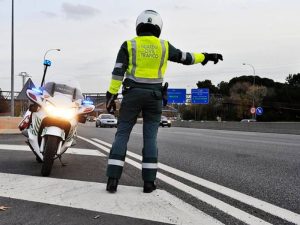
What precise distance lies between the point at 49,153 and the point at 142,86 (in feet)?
5.18

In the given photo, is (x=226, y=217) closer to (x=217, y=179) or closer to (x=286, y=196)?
(x=286, y=196)

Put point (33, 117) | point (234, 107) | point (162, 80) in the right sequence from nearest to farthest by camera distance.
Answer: point (162, 80) → point (33, 117) → point (234, 107)

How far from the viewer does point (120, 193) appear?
5.03m

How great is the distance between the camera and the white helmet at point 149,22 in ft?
18.1

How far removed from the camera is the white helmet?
5517 mm

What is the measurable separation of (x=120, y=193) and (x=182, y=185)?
92 cm

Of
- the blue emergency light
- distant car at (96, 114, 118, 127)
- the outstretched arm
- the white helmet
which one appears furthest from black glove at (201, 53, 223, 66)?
distant car at (96, 114, 118, 127)

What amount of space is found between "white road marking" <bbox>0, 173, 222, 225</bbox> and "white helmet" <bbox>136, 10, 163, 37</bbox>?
5.94ft

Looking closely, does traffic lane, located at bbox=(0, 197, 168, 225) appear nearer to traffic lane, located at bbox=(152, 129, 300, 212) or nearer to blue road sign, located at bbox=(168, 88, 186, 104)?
traffic lane, located at bbox=(152, 129, 300, 212)

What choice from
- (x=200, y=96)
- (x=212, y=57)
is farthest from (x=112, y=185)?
(x=200, y=96)

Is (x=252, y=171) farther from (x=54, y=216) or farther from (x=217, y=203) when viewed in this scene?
(x=54, y=216)

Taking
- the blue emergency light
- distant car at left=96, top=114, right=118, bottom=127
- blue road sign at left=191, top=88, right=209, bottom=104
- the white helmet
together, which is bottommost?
distant car at left=96, top=114, right=118, bottom=127

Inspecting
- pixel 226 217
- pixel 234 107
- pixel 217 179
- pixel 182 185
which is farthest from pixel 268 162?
pixel 234 107

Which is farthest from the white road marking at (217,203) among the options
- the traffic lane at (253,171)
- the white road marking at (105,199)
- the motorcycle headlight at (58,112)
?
the motorcycle headlight at (58,112)
